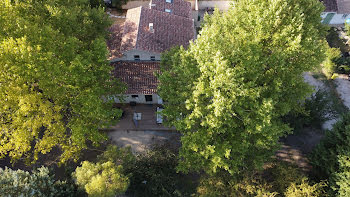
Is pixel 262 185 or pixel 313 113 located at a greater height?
pixel 313 113

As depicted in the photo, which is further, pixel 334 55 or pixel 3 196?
pixel 334 55

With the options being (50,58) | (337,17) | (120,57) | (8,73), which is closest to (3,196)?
(8,73)

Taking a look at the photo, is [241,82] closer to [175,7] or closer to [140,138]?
[140,138]

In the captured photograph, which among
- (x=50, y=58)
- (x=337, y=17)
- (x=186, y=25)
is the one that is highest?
(x=337, y=17)

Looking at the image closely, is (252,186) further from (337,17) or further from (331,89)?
(337,17)

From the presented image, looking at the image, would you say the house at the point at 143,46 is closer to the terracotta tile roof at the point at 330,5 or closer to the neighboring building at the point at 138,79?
the neighboring building at the point at 138,79

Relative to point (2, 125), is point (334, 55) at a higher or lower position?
higher

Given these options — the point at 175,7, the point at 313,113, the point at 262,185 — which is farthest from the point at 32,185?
the point at 175,7
